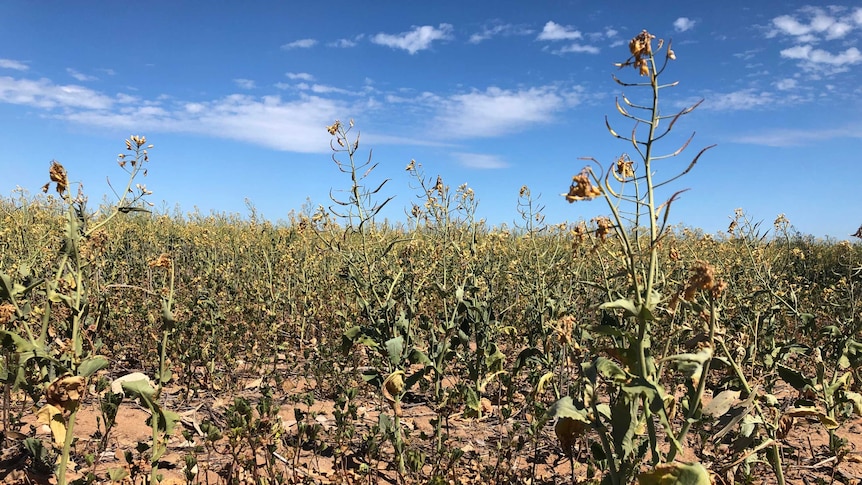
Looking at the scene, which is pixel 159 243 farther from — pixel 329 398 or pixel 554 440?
pixel 554 440

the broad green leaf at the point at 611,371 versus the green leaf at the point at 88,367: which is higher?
the broad green leaf at the point at 611,371

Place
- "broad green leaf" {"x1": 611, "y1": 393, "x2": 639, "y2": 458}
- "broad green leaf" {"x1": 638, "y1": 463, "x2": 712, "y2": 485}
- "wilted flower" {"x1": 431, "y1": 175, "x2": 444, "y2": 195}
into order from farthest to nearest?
1. "wilted flower" {"x1": 431, "y1": 175, "x2": 444, "y2": 195}
2. "broad green leaf" {"x1": 611, "y1": 393, "x2": 639, "y2": 458}
3. "broad green leaf" {"x1": 638, "y1": 463, "x2": 712, "y2": 485}

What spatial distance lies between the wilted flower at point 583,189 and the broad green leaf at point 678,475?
73 centimetres

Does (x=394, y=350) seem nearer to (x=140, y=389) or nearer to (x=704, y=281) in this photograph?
(x=140, y=389)

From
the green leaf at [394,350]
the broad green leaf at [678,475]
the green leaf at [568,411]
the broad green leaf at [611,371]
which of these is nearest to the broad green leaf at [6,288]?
the green leaf at [394,350]

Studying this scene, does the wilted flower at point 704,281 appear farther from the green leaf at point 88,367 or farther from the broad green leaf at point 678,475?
the green leaf at point 88,367

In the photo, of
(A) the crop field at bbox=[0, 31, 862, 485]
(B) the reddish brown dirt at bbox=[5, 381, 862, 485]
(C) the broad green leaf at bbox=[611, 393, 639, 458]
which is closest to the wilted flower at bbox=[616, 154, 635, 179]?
(A) the crop field at bbox=[0, 31, 862, 485]

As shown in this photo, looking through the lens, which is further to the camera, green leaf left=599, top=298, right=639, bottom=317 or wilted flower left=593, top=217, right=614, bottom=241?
wilted flower left=593, top=217, right=614, bottom=241

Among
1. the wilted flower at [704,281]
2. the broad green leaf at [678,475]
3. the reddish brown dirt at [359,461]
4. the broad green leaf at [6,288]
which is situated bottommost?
the reddish brown dirt at [359,461]

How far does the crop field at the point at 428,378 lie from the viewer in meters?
1.66

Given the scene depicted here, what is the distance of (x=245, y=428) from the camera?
99.7 inches

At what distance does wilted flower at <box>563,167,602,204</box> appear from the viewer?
1443mm

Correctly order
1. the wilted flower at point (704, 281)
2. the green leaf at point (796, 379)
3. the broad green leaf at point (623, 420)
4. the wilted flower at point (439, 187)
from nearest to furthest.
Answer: the wilted flower at point (704, 281), the broad green leaf at point (623, 420), the green leaf at point (796, 379), the wilted flower at point (439, 187)

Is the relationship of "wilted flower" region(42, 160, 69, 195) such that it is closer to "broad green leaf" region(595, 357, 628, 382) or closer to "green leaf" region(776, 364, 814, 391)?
"broad green leaf" region(595, 357, 628, 382)
